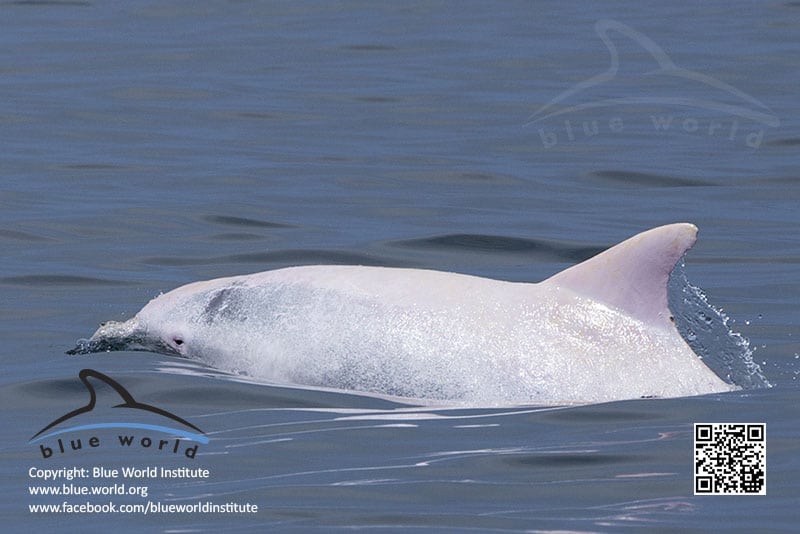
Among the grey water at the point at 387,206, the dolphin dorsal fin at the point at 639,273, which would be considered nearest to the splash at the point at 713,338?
the grey water at the point at 387,206

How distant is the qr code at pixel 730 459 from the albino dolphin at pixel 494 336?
0.83 m

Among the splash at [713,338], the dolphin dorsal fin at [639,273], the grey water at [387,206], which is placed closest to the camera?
the grey water at [387,206]

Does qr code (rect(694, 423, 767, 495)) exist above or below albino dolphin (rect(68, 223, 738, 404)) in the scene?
below

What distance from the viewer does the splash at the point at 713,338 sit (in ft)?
43.0

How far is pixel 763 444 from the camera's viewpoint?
427 inches

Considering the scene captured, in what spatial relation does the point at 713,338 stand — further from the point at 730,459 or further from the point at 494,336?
the point at 730,459

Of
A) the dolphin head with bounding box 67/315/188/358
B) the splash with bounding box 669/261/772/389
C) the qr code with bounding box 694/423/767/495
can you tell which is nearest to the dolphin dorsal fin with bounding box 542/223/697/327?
the qr code with bounding box 694/423/767/495

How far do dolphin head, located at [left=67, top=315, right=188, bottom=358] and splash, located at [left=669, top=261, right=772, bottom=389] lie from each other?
395 cm

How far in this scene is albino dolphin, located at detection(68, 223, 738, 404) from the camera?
463 inches

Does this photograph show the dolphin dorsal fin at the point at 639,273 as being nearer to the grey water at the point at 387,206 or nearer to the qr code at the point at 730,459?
the grey water at the point at 387,206

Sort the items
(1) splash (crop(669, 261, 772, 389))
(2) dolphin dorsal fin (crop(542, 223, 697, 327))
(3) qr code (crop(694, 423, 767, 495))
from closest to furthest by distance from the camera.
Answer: (3) qr code (crop(694, 423, 767, 495)), (2) dolphin dorsal fin (crop(542, 223, 697, 327)), (1) splash (crop(669, 261, 772, 389))

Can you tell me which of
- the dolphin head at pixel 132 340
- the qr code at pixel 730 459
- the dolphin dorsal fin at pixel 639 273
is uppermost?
the dolphin dorsal fin at pixel 639 273

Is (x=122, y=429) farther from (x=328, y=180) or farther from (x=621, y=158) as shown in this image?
(x=621, y=158)

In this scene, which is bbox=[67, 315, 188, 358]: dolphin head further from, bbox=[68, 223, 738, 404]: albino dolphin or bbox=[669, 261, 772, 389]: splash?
bbox=[669, 261, 772, 389]: splash
